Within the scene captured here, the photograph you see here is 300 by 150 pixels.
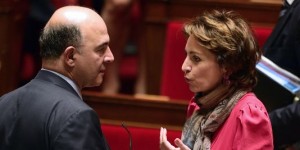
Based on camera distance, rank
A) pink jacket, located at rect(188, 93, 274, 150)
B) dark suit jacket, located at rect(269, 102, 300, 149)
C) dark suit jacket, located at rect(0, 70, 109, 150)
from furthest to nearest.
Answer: dark suit jacket, located at rect(269, 102, 300, 149) → pink jacket, located at rect(188, 93, 274, 150) → dark suit jacket, located at rect(0, 70, 109, 150)

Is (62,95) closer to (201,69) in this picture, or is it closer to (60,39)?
(60,39)

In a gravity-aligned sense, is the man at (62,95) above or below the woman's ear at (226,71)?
above

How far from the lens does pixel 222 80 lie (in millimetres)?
824

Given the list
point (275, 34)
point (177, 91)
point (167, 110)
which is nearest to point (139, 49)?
point (177, 91)

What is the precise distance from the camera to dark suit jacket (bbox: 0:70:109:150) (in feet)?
2.19

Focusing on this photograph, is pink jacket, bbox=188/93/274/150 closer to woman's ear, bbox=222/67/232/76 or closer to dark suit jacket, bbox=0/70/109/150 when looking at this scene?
woman's ear, bbox=222/67/232/76

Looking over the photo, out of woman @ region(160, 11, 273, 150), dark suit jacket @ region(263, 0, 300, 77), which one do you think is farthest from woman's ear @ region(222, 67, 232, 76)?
dark suit jacket @ region(263, 0, 300, 77)

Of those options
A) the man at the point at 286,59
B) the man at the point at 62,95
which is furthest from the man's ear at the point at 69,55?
the man at the point at 286,59

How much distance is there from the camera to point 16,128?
2.29ft

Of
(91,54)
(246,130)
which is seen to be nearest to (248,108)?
(246,130)

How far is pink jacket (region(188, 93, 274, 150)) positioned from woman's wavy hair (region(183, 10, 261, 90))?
38 mm

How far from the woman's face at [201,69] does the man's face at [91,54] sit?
0.12 m

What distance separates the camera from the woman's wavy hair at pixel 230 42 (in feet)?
2.62

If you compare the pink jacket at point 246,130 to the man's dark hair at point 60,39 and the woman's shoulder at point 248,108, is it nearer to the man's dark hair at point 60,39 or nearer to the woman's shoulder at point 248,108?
the woman's shoulder at point 248,108
